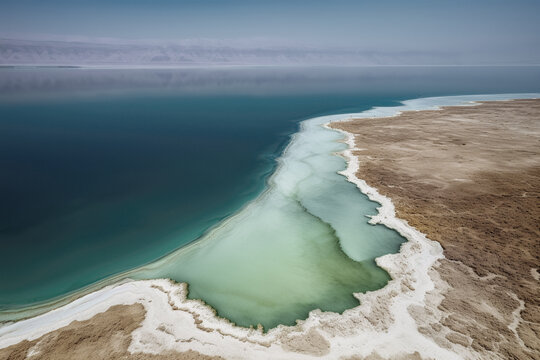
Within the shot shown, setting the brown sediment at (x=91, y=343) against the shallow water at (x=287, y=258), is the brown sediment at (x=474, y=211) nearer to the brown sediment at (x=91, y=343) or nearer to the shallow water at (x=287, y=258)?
the shallow water at (x=287, y=258)

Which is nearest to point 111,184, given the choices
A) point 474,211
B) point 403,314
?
point 403,314

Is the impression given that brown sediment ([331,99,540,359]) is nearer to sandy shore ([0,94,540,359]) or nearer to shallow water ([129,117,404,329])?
sandy shore ([0,94,540,359])

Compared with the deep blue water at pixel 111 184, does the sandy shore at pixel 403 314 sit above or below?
below

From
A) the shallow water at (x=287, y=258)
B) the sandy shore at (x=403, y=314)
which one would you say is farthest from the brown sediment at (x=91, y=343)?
the shallow water at (x=287, y=258)

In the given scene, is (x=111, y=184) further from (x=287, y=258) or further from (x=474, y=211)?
(x=474, y=211)

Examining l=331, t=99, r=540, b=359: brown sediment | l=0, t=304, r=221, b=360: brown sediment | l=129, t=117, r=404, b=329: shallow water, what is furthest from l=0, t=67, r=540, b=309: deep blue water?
l=331, t=99, r=540, b=359: brown sediment

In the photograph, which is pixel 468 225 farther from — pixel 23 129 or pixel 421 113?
pixel 23 129
